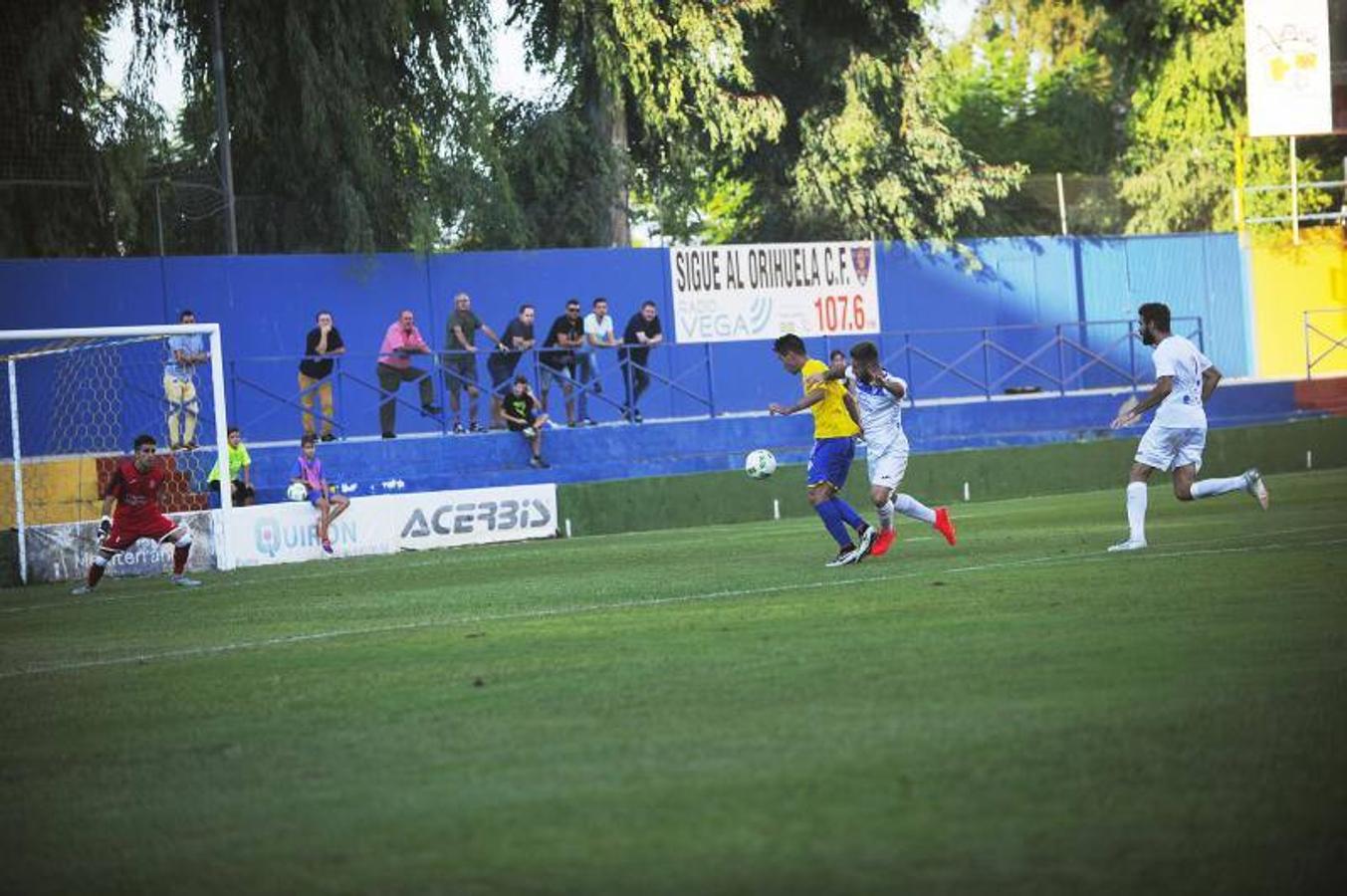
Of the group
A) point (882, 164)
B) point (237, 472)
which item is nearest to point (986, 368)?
point (882, 164)

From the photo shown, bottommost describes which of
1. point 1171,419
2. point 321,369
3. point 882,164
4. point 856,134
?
Result: point 1171,419

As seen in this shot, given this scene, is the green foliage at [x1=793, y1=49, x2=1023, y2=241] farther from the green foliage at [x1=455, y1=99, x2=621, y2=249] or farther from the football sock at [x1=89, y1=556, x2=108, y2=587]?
the football sock at [x1=89, y1=556, x2=108, y2=587]

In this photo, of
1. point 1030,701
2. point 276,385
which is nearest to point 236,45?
point 276,385

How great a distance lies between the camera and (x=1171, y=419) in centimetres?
1675

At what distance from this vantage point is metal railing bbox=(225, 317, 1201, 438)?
29.5 m

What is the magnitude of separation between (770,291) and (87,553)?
48.8 ft

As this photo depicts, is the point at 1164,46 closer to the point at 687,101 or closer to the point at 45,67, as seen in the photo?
the point at 687,101

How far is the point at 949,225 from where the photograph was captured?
1671 inches

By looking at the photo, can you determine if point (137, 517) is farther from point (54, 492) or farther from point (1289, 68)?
point (1289, 68)

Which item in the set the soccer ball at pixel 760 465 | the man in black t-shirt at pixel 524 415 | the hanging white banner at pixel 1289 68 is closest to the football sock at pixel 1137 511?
the soccer ball at pixel 760 465

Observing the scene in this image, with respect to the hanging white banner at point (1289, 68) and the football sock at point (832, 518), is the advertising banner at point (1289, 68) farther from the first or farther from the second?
the football sock at point (832, 518)

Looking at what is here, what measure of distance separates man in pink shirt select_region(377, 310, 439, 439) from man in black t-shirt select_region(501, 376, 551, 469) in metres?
1.27

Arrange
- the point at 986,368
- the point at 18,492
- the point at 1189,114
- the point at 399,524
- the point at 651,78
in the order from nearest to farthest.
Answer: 1. the point at 18,492
2. the point at 399,524
3. the point at 986,368
4. the point at 651,78
5. the point at 1189,114

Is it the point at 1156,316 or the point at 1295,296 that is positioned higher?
the point at 1295,296
